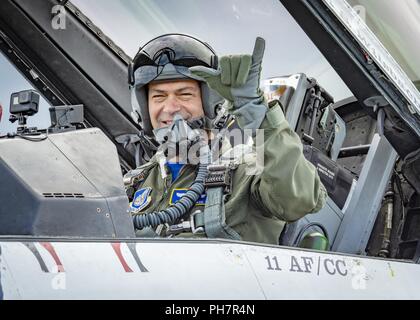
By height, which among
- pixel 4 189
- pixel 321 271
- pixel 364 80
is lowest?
pixel 321 271

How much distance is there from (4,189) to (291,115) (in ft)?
4.98

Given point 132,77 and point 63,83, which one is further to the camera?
point 63,83

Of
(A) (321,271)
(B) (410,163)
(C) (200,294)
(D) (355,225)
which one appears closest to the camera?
(C) (200,294)

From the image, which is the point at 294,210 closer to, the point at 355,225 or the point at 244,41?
the point at 355,225

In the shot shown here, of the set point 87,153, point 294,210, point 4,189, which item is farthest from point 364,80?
point 4,189

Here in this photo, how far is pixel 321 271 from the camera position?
5.97 feet

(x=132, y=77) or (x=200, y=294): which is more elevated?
(x=132, y=77)

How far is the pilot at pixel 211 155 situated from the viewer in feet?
6.43

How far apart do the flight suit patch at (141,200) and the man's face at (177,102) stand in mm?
219

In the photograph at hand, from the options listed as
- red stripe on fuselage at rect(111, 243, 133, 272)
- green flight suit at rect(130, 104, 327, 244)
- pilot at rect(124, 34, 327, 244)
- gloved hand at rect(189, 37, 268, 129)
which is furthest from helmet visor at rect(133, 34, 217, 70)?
red stripe on fuselage at rect(111, 243, 133, 272)

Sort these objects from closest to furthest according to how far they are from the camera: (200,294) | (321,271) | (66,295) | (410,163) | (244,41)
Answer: (66,295) < (200,294) < (321,271) < (410,163) < (244,41)
